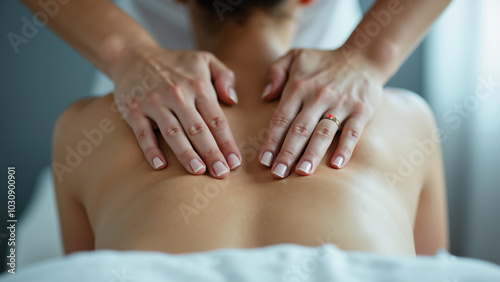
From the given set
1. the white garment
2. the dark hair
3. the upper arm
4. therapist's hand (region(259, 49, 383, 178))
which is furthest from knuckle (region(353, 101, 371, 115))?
the white garment

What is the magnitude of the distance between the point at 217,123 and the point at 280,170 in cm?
16

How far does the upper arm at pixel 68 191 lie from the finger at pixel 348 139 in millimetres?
563

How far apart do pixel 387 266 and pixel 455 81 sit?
1823 mm

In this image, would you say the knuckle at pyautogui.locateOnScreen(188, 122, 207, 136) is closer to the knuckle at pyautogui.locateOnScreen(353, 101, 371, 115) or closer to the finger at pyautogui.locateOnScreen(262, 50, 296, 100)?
the finger at pyautogui.locateOnScreen(262, 50, 296, 100)

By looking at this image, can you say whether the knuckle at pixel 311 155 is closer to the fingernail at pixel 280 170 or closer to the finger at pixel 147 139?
the fingernail at pixel 280 170

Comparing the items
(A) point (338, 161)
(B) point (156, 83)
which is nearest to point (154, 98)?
(B) point (156, 83)

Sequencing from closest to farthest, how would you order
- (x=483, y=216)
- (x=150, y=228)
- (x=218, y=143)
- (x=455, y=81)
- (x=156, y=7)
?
(x=150, y=228) → (x=218, y=143) → (x=156, y=7) → (x=483, y=216) → (x=455, y=81)

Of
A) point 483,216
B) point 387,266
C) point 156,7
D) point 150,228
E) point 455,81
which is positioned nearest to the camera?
point 387,266

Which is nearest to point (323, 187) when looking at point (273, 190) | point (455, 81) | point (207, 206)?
point (273, 190)

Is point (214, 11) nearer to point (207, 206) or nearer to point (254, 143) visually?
point (254, 143)

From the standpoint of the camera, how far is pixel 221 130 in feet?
3.07

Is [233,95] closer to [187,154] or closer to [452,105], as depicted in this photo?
[187,154]

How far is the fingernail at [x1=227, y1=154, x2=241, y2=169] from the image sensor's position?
0.90 meters

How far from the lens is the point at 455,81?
87.4 inches
